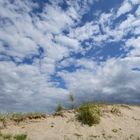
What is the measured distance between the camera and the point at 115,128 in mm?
20125

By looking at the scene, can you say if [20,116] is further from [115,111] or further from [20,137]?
[115,111]

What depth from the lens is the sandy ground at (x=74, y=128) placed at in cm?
1902

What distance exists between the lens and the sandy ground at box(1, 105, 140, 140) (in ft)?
62.4

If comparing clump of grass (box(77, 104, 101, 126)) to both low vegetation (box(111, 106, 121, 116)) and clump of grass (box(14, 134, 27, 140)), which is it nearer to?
low vegetation (box(111, 106, 121, 116))

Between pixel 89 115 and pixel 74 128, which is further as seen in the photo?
pixel 89 115

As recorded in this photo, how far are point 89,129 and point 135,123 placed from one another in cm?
308

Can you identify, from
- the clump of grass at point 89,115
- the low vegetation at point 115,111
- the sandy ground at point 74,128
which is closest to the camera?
the sandy ground at point 74,128

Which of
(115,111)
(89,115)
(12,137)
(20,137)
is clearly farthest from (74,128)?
(12,137)

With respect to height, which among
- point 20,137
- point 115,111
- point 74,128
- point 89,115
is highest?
point 115,111

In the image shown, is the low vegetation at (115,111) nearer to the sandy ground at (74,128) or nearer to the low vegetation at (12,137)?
the sandy ground at (74,128)

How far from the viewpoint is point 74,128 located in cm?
1964

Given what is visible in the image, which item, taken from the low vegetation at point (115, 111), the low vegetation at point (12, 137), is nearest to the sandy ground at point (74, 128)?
the low vegetation at point (115, 111)

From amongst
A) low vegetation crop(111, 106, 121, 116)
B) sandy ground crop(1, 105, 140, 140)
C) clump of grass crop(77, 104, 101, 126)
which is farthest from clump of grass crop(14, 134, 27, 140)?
low vegetation crop(111, 106, 121, 116)

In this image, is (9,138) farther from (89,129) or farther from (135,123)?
(135,123)
